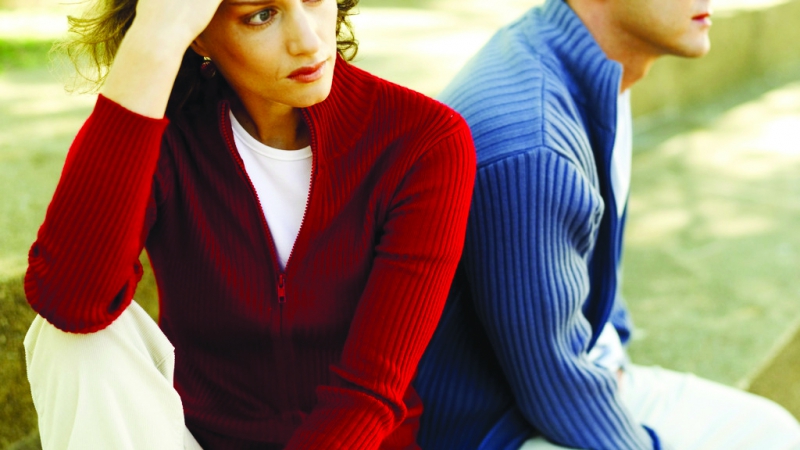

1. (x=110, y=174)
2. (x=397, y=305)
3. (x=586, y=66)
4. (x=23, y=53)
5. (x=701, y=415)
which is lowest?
(x=701, y=415)

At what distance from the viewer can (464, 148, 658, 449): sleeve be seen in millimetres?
1701

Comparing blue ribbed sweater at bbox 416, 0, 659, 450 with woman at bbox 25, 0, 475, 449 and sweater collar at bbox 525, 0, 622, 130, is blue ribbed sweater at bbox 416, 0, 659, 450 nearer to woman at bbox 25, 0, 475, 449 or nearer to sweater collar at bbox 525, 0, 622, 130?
sweater collar at bbox 525, 0, 622, 130

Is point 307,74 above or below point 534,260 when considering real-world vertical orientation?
above

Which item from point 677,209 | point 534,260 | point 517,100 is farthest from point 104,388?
point 677,209

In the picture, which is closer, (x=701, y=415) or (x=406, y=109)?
(x=406, y=109)

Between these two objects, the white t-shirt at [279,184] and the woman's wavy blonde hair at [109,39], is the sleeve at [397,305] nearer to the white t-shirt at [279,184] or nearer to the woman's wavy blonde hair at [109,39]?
the white t-shirt at [279,184]

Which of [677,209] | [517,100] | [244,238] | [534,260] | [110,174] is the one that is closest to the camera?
[110,174]

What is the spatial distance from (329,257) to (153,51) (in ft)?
1.55

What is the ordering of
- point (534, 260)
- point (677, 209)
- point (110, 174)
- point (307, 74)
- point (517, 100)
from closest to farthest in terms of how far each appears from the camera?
point (110, 174), point (307, 74), point (534, 260), point (517, 100), point (677, 209)

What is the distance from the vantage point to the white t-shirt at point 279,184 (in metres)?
1.58

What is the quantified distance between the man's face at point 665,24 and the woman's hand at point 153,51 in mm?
1149

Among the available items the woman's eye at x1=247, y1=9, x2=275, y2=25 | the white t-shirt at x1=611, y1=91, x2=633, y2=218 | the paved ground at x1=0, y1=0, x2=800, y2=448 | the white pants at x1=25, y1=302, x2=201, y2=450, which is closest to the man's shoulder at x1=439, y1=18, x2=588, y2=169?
the white t-shirt at x1=611, y1=91, x2=633, y2=218

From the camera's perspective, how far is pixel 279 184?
158 cm

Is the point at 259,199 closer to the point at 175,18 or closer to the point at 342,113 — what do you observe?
the point at 342,113
